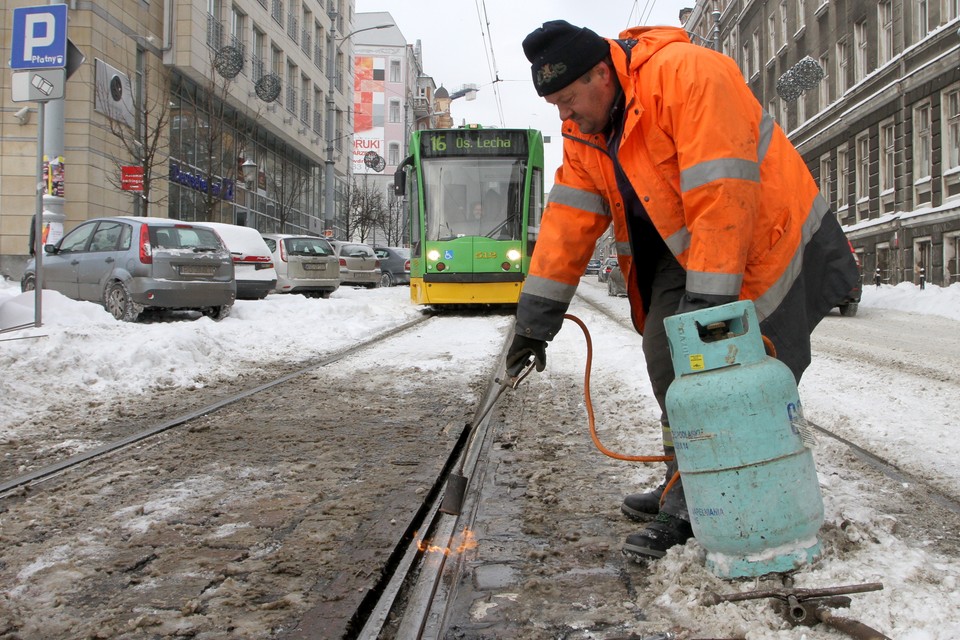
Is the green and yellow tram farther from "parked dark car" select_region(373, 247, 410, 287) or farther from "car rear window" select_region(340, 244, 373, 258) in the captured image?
"parked dark car" select_region(373, 247, 410, 287)

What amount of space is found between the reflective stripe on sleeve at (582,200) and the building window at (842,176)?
29.4 metres

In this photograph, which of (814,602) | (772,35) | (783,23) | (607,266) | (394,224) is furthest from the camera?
(394,224)

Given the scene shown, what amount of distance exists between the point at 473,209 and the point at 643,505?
35.4 ft

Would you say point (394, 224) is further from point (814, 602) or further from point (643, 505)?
point (814, 602)

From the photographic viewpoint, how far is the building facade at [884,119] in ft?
71.6

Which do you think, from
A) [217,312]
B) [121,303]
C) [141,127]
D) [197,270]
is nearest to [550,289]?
[197,270]

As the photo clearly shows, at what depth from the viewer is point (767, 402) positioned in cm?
233

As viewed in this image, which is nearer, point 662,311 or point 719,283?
point 719,283

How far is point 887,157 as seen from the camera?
2595 centimetres

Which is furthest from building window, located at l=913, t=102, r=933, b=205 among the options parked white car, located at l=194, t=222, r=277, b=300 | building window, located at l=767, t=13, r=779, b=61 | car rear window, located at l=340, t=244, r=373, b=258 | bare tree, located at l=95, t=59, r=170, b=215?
bare tree, located at l=95, t=59, r=170, b=215

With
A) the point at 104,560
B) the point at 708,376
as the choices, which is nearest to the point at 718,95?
the point at 708,376

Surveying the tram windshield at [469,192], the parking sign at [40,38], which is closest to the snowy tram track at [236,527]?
the parking sign at [40,38]

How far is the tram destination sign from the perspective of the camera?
13.6 metres

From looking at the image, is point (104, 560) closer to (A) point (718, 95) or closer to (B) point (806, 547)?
(B) point (806, 547)
